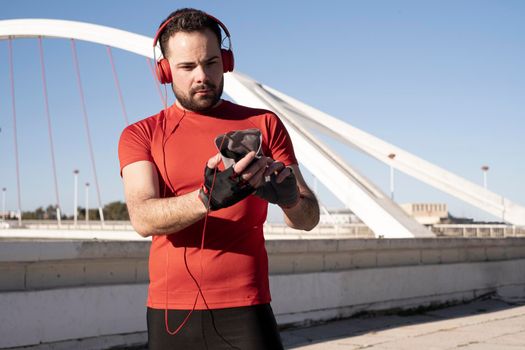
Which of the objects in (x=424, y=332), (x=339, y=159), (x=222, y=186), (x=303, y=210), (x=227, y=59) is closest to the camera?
(x=222, y=186)

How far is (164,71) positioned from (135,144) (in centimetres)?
26

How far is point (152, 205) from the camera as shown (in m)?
2.00

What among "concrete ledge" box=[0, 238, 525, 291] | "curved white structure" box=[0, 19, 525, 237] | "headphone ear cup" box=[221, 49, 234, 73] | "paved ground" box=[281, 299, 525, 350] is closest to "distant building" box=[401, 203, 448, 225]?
"curved white structure" box=[0, 19, 525, 237]

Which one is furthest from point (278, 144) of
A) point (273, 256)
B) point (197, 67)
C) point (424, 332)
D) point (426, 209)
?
point (426, 209)

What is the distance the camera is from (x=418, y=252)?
9680 mm

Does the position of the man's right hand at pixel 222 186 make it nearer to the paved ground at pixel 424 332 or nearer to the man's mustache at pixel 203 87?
the man's mustache at pixel 203 87

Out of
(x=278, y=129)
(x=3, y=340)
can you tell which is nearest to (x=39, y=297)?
(x=3, y=340)

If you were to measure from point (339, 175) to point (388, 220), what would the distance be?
2180 millimetres

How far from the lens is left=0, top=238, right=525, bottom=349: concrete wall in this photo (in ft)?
19.5

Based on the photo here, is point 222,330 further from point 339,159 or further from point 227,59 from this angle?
point 339,159

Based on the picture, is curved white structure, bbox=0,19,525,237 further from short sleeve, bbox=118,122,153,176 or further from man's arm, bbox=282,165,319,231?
short sleeve, bbox=118,122,153,176

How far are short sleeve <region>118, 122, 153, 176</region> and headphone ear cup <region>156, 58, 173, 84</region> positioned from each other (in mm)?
169

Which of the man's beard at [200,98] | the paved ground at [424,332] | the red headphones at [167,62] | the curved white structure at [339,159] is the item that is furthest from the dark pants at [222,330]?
the curved white structure at [339,159]

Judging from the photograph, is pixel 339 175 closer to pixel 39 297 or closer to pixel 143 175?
pixel 39 297
